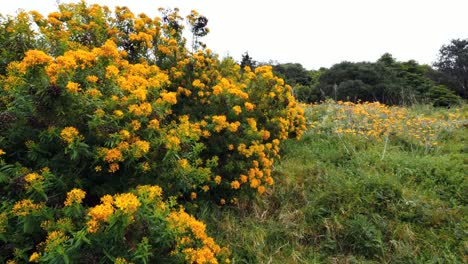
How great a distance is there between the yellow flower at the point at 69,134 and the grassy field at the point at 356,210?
1.51m

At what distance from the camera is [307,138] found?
5332mm

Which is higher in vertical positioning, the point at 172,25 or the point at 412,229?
the point at 172,25

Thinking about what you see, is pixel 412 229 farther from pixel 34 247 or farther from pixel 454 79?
pixel 454 79

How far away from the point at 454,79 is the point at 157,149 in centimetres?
2037

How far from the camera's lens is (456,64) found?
19438 mm

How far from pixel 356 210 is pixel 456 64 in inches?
780

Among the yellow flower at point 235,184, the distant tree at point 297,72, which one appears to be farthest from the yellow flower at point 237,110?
the distant tree at point 297,72

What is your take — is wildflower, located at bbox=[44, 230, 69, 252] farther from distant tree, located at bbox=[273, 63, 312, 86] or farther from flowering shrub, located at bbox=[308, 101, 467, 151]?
distant tree, located at bbox=[273, 63, 312, 86]

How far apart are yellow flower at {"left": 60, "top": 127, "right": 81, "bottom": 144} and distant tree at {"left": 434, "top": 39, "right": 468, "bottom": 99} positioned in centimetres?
2021

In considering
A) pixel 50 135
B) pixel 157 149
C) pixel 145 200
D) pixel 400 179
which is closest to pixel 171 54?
pixel 157 149

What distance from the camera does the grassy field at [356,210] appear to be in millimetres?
2865

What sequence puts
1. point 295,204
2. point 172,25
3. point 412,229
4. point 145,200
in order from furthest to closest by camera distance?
point 172,25
point 295,204
point 412,229
point 145,200

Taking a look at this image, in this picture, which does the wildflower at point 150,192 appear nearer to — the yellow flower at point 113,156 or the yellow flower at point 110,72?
the yellow flower at point 113,156

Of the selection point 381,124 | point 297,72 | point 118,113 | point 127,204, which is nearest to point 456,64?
point 297,72
